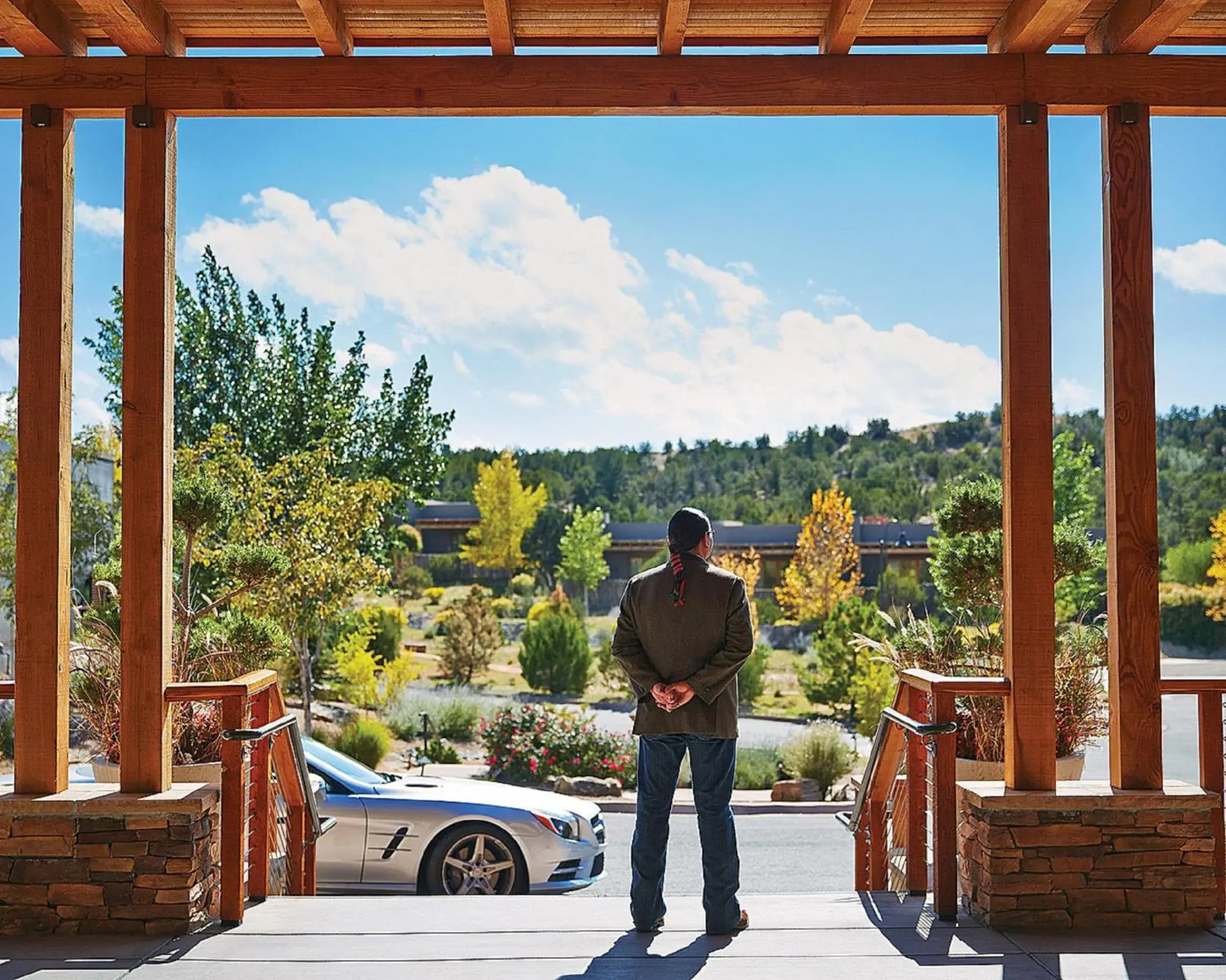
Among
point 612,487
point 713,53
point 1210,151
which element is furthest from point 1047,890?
point 1210,151

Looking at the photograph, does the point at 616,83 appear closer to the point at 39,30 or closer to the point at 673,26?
the point at 673,26

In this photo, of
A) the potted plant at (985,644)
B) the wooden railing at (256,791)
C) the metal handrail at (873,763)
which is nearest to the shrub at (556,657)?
the potted plant at (985,644)

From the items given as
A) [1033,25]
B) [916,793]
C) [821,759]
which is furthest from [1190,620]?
[1033,25]

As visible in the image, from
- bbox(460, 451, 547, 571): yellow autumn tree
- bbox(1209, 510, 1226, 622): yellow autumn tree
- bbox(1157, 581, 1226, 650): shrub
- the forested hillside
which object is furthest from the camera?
the forested hillside

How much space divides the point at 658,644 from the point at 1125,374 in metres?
2.04

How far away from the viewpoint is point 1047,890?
424 centimetres

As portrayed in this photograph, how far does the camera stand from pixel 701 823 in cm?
422

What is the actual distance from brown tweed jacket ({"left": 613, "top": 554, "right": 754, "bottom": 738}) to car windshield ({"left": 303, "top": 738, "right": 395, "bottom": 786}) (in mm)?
3311

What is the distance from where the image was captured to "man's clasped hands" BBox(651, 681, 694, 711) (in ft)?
13.5

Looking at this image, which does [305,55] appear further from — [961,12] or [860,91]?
[961,12]

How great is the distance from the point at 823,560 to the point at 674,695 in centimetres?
2544

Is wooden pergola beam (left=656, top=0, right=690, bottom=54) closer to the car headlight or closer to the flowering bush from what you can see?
the car headlight

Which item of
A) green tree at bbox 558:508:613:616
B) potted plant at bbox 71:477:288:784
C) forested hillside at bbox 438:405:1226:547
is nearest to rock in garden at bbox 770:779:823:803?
potted plant at bbox 71:477:288:784

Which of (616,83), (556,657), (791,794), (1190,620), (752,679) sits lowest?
(791,794)
